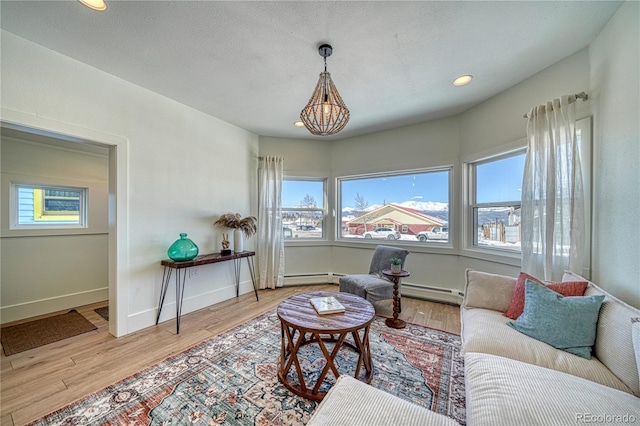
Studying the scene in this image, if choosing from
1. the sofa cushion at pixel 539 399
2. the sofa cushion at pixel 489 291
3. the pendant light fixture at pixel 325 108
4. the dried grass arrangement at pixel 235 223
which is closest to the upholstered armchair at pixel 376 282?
the sofa cushion at pixel 489 291

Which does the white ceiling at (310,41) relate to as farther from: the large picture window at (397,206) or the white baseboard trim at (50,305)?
the white baseboard trim at (50,305)

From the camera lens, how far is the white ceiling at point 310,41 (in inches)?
64.8

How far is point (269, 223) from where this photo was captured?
4066 mm

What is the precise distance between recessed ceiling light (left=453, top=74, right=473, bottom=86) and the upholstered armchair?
1994mm

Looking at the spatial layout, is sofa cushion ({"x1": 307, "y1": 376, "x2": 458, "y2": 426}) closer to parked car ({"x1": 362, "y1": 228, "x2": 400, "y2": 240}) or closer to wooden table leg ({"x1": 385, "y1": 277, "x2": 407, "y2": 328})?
wooden table leg ({"x1": 385, "y1": 277, "x2": 407, "y2": 328})

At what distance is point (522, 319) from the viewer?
5.47 feet

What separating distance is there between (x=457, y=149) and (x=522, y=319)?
2454mm

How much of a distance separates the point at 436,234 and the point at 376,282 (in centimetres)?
135

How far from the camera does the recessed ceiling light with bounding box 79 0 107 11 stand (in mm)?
1576

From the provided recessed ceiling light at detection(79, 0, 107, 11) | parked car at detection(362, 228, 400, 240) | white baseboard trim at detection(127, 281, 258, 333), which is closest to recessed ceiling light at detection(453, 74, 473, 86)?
parked car at detection(362, 228, 400, 240)

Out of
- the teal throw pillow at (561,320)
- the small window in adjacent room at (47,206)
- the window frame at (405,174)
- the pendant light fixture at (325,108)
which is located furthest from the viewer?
the window frame at (405,174)

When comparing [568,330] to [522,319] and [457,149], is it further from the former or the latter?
[457,149]

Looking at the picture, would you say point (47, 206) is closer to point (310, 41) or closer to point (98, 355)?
point (98, 355)

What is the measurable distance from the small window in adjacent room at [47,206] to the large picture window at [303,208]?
3017 millimetres
